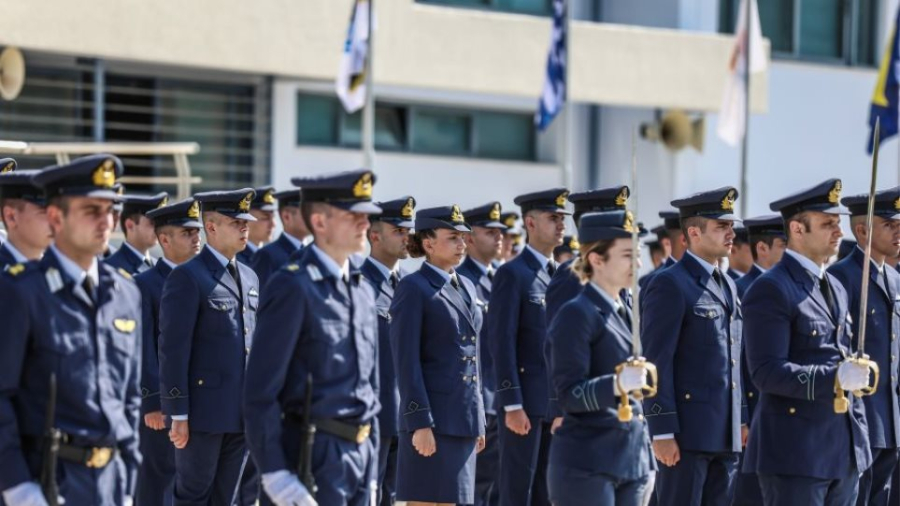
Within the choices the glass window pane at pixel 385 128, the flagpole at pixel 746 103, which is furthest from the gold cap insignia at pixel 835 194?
the flagpole at pixel 746 103

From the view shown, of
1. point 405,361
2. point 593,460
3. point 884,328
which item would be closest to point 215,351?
point 405,361

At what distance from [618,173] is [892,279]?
539 inches

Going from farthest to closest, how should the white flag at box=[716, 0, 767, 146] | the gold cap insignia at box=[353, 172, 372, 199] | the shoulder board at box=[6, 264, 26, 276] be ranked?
the white flag at box=[716, 0, 767, 146]
the gold cap insignia at box=[353, 172, 372, 199]
the shoulder board at box=[6, 264, 26, 276]

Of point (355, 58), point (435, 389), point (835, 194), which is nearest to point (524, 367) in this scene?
point (435, 389)

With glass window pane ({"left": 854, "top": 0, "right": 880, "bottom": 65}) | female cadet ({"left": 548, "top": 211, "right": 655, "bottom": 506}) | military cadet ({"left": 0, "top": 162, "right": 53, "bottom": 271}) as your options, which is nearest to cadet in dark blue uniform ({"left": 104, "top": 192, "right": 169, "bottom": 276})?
military cadet ({"left": 0, "top": 162, "right": 53, "bottom": 271})

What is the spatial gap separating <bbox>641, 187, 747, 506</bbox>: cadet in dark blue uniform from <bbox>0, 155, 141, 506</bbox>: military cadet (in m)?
3.59

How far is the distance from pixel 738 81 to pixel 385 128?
454 centimetres

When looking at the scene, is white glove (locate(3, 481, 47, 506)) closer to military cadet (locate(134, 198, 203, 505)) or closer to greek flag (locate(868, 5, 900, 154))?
military cadet (locate(134, 198, 203, 505))

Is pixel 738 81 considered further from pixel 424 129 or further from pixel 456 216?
pixel 456 216

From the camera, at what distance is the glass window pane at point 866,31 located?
25812 mm

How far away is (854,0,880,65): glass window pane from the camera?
25.8m

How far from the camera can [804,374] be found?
27.8 ft

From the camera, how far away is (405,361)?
9547mm

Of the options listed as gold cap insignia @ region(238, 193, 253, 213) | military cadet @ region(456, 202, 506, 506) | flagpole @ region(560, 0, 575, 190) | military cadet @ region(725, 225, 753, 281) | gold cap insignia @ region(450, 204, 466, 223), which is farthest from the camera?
Answer: flagpole @ region(560, 0, 575, 190)
